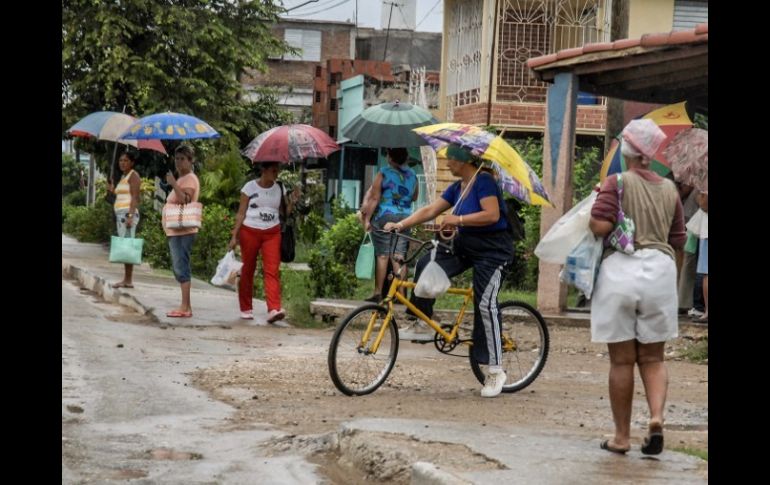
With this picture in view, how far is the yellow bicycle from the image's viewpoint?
31.2 ft

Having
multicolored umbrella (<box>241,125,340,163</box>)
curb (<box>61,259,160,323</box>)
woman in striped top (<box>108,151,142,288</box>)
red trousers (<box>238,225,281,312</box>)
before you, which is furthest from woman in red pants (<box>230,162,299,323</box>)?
woman in striped top (<box>108,151,142,288</box>)

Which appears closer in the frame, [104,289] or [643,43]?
[643,43]

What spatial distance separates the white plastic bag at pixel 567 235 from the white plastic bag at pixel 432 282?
2.05m

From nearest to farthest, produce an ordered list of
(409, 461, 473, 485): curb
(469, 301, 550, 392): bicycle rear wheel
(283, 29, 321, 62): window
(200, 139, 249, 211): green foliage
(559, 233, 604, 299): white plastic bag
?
1. (409, 461, 473, 485): curb
2. (559, 233, 604, 299): white plastic bag
3. (469, 301, 550, 392): bicycle rear wheel
4. (200, 139, 249, 211): green foliage
5. (283, 29, 321, 62): window

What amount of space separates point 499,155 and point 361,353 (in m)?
1.74

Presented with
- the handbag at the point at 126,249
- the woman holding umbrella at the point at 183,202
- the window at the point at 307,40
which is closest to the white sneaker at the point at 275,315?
the woman holding umbrella at the point at 183,202

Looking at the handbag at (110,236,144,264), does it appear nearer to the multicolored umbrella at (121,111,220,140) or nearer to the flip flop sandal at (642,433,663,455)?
the multicolored umbrella at (121,111,220,140)

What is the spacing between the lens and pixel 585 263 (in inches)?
289

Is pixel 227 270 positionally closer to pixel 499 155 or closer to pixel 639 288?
pixel 499 155

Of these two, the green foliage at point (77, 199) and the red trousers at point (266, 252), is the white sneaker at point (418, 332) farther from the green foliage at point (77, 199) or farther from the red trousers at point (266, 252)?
the green foliage at point (77, 199)

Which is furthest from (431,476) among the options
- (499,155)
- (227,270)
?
(227,270)
